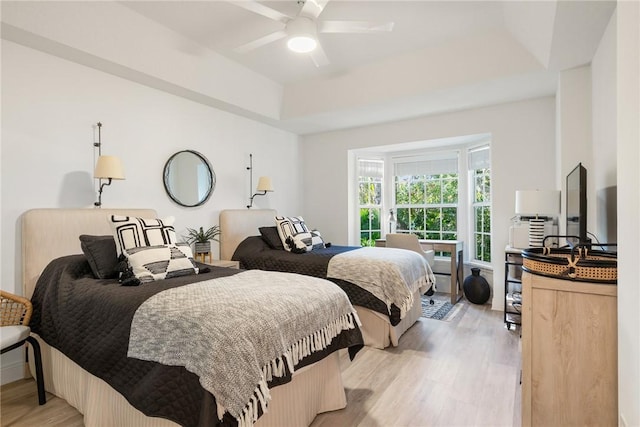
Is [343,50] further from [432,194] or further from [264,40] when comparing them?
[432,194]

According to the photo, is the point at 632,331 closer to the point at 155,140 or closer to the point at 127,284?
the point at 127,284

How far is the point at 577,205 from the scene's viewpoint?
216cm

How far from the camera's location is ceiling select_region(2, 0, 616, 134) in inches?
98.0

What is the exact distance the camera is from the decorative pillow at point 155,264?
2.16 metres

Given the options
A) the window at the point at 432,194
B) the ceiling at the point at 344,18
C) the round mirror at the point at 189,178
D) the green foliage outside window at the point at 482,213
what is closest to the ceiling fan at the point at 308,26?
the ceiling at the point at 344,18

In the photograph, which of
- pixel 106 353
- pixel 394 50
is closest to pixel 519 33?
pixel 394 50

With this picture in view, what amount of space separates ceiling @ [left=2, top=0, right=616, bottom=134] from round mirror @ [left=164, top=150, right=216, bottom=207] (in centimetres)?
68

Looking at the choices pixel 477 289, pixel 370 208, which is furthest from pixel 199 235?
pixel 477 289

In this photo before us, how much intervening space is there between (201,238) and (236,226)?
575 mm

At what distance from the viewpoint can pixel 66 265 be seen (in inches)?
89.6

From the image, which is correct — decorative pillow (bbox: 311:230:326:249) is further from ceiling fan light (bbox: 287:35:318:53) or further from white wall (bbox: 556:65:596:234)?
white wall (bbox: 556:65:596:234)

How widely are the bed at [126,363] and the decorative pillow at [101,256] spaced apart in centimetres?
9

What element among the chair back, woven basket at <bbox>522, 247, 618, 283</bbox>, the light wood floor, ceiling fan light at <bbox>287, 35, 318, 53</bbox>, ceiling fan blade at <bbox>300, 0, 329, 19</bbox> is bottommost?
the light wood floor

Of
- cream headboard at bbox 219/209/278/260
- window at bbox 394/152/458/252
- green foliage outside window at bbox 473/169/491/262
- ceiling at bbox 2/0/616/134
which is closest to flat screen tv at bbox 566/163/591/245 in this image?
ceiling at bbox 2/0/616/134
